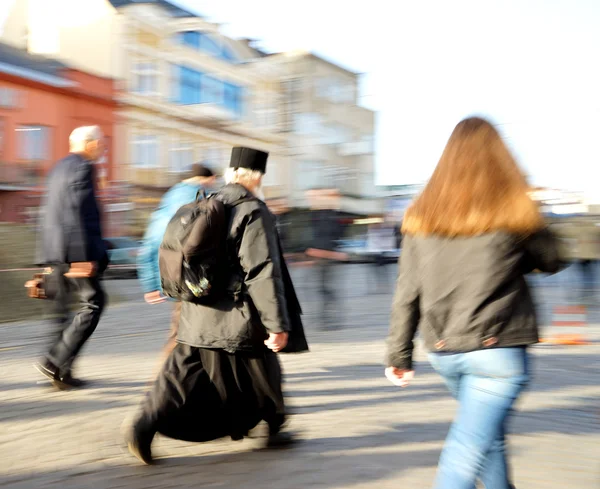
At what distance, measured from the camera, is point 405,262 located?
3.18 meters

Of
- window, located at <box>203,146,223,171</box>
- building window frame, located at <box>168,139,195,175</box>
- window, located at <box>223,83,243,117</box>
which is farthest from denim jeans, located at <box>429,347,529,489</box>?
window, located at <box>223,83,243,117</box>

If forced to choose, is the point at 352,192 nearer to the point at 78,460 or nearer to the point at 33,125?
the point at 33,125

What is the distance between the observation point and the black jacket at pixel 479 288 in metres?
2.93

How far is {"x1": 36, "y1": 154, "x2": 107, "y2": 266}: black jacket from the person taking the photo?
6059mm

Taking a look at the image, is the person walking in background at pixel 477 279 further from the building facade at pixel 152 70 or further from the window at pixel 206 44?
the window at pixel 206 44

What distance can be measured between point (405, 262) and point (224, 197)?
1.54 metres

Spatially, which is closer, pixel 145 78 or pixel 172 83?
pixel 145 78

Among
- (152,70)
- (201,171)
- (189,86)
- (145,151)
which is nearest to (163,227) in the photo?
(201,171)

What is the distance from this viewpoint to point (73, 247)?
19.9ft

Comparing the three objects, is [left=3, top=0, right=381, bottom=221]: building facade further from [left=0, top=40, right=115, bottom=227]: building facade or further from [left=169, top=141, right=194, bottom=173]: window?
[left=0, top=40, right=115, bottom=227]: building facade

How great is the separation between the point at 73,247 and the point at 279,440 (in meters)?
2.27

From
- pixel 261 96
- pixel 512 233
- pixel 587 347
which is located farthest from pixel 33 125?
pixel 512 233

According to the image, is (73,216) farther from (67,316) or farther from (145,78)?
(145,78)

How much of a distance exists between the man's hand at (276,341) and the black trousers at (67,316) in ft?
7.26
